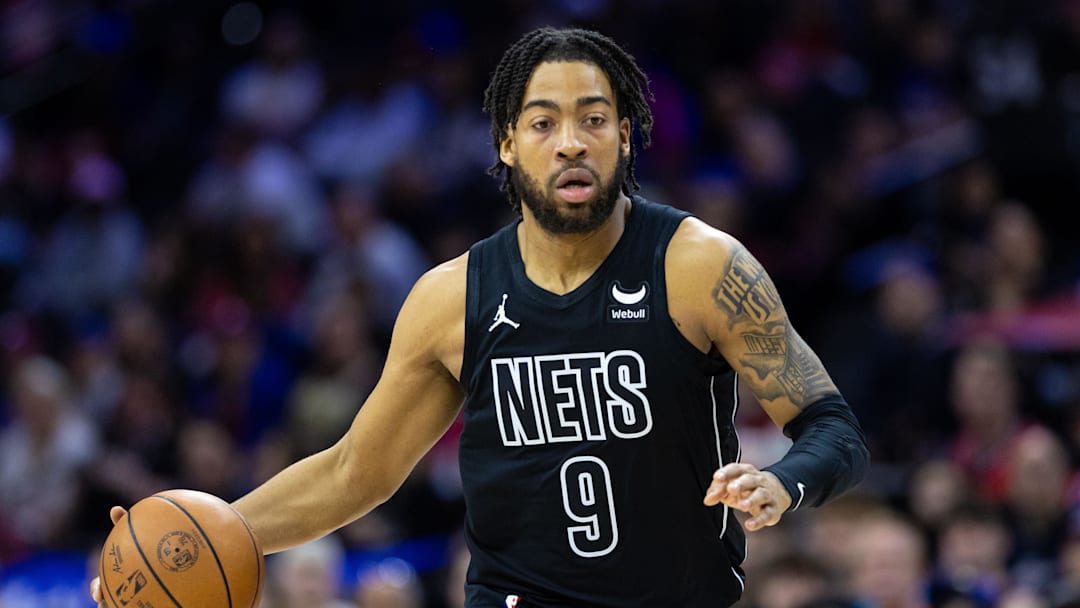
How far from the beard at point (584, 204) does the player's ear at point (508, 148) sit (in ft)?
0.44

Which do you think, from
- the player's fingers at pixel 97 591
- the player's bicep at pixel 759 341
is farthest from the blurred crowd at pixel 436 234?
the player's fingers at pixel 97 591

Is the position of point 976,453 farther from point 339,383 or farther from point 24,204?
point 24,204

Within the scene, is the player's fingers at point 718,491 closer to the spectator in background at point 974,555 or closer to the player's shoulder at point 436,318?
the player's shoulder at point 436,318

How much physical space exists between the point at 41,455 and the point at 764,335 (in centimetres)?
715

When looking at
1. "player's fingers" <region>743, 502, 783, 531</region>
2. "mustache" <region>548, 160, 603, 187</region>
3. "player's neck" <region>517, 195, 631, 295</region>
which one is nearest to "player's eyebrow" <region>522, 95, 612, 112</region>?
"mustache" <region>548, 160, 603, 187</region>

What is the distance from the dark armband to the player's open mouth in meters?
0.89

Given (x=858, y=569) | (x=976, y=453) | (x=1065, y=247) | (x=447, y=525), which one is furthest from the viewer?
(x=1065, y=247)

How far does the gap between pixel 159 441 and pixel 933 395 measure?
4792 mm

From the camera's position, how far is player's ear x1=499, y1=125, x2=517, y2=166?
4.88 m

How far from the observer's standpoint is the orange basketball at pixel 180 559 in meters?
4.61

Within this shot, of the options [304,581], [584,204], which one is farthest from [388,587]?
[584,204]

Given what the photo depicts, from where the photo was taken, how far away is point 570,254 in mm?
4781

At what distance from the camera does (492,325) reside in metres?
4.75

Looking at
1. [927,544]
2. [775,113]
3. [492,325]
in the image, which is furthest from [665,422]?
[775,113]
